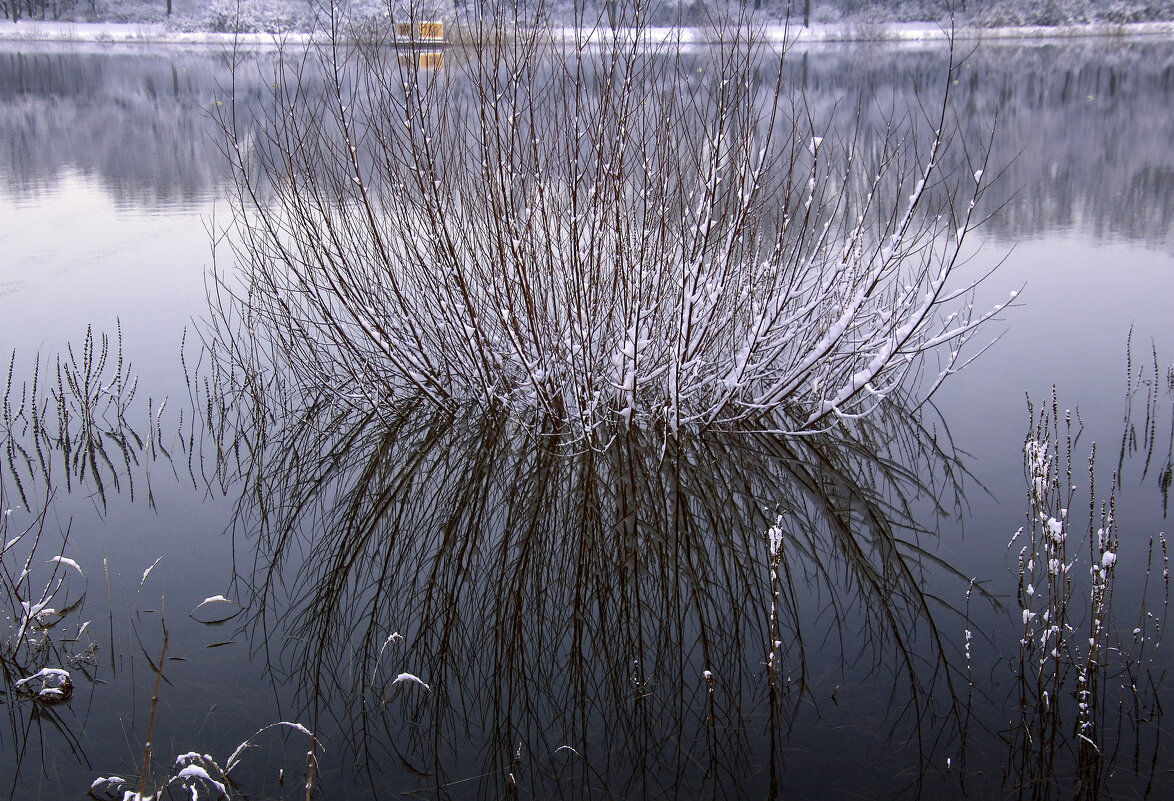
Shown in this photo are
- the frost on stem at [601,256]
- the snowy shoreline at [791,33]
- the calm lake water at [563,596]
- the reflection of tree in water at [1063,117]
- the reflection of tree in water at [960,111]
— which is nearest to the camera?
the calm lake water at [563,596]

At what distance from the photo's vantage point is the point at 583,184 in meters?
5.55

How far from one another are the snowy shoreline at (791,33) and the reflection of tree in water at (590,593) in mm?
28899

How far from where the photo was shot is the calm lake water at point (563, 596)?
3.19 metres

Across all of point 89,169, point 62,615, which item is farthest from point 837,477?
point 89,169

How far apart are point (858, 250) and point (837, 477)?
1.21m

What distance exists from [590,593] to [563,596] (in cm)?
11

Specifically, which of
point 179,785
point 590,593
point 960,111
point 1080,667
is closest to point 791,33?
point 960,111

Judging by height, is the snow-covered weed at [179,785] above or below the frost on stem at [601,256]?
below

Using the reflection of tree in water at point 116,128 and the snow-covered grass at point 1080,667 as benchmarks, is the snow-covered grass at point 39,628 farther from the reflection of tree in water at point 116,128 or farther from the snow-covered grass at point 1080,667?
the reflection of tree in water at point 116,128

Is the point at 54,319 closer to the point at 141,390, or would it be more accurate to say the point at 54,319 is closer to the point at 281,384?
the point at 141,390

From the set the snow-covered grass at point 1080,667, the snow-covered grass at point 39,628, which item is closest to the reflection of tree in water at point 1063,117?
the snow-covered grass at point 1080,667

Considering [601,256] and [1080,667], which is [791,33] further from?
[1080,667]

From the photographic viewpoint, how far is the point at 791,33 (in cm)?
3553

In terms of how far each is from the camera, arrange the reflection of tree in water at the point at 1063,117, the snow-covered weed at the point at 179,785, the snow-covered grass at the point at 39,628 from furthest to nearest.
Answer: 1. the reflection of tree in water at the point at 1063,117
2. the snow-covered grass at the point at 39,628
3. the snow-covered weed at the point at 179,785
